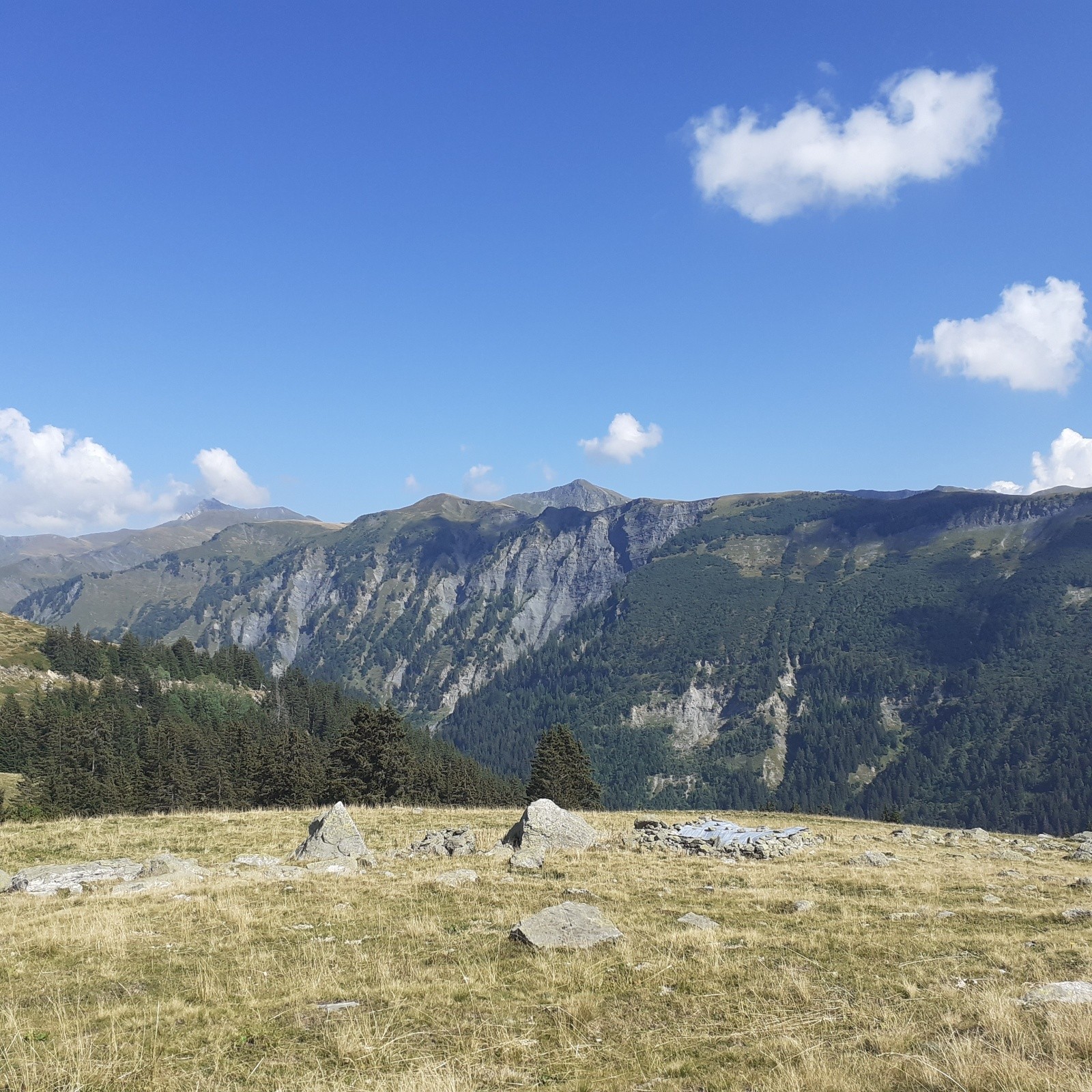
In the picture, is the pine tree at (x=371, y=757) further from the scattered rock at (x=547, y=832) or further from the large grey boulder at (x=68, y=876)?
the large grey boulder at (x=68, y=876)

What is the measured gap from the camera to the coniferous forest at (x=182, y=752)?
7000 cm

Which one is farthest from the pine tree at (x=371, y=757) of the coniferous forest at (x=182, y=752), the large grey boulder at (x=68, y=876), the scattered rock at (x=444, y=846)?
→ the large grey boulder at (x=68, y=876)

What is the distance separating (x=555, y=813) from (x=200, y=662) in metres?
178

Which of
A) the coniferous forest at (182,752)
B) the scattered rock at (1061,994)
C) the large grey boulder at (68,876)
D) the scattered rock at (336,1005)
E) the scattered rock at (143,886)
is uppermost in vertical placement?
the scattered rock at (1061,994)

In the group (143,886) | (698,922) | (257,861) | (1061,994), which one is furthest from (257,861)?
(1061,994)

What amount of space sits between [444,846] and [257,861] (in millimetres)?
8031

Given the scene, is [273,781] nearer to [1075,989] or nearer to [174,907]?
[174,907]

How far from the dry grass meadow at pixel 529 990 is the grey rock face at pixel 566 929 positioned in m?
0.56

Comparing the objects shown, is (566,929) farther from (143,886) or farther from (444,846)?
(444,846)

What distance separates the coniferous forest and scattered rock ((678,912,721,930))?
178ft

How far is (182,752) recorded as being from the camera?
96.3 metres

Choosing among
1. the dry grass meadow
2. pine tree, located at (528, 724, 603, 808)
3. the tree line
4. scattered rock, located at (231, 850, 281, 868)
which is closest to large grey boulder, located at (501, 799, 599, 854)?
the dry grass meadow

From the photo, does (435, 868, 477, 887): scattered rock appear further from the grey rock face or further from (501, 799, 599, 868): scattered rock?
(501, 799, 599, 868): scattered rock

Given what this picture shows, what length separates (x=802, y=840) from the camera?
37.1m
